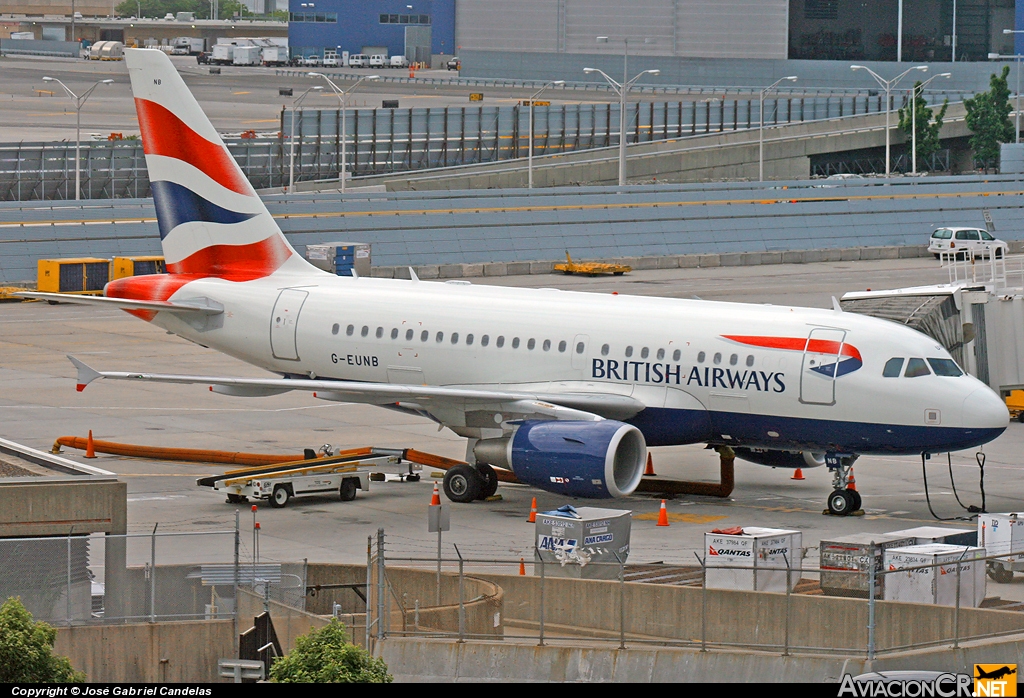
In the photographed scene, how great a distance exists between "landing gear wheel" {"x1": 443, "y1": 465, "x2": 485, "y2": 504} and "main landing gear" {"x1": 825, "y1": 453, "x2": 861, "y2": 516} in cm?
742

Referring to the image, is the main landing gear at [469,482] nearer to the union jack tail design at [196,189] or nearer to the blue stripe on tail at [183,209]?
the union jack tail design at [196,189]

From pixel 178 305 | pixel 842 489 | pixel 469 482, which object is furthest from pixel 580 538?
pixel 178 305

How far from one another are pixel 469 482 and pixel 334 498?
2980 millimetres

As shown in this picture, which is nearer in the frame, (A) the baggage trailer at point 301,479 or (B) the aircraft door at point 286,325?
(A) the baggage trailer at point 301,479

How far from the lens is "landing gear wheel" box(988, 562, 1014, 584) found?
28312mm

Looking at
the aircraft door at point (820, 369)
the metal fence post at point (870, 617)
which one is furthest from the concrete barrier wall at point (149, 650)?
the aircraft door at point (820, 369)

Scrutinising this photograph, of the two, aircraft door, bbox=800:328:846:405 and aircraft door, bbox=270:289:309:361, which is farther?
aircraft door, bbox=270:289:309:361

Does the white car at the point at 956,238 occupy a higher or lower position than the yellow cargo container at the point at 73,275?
higher

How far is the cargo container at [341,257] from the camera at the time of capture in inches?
3120

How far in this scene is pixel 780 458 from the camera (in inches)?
1435

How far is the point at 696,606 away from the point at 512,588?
10.2ft

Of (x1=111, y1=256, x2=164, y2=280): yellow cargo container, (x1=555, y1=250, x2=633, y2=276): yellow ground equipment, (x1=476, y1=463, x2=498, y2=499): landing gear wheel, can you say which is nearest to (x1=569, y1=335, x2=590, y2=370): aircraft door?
(x1=476, y1=463, x2=498, y2=499): landing gear wheel

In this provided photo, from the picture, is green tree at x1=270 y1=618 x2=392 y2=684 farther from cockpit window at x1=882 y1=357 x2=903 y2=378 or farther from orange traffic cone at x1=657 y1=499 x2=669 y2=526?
cockpit window at x1=882 y1=357 x2=903 y2=378

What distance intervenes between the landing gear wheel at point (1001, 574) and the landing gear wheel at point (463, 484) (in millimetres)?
11257
